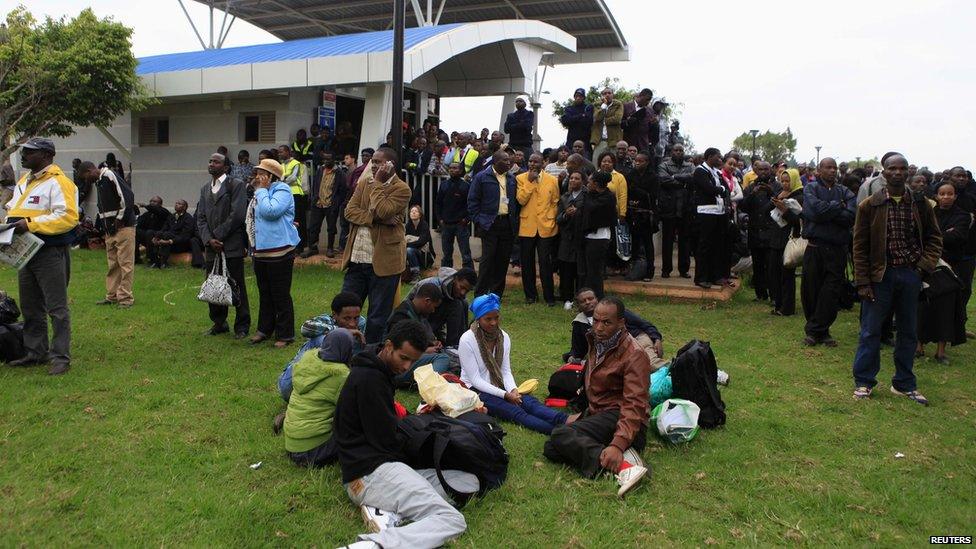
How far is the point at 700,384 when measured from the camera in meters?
5.98

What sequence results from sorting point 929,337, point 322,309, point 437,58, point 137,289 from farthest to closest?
1. point 437,58
2. point 137,289
3. point 322,309
4. point 929,337

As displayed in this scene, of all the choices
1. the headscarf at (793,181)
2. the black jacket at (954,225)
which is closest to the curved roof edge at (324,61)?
the headscarf at (793,181)

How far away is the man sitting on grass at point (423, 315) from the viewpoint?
662cm

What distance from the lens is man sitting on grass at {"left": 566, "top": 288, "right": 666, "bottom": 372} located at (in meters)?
6.83

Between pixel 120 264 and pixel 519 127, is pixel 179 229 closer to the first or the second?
pixel 120 264

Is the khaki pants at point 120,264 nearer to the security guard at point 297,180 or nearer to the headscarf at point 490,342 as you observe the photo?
the security guard at point 297,180

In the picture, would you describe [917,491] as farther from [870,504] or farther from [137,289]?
[137,289]

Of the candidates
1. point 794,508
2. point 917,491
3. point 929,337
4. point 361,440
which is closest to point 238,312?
point 361,440

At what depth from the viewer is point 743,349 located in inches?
336

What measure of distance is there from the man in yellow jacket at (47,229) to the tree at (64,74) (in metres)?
10.0

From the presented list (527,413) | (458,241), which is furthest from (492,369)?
(458,241)

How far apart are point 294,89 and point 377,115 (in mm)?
2006

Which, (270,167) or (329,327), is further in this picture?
(270,167)

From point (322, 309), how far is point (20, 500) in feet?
19.2
